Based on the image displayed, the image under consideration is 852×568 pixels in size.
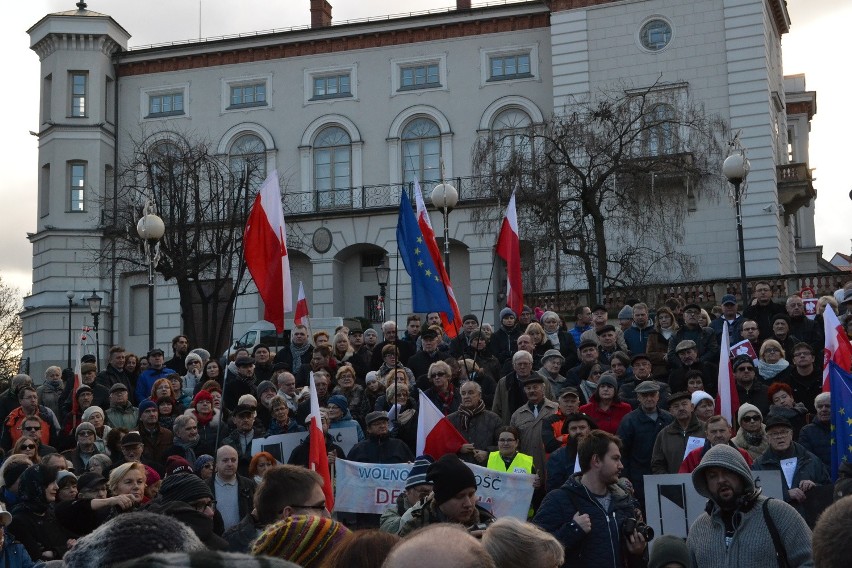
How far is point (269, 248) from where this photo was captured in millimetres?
11828

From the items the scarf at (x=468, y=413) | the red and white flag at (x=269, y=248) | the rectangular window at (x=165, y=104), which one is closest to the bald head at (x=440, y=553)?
the red and white flag at (x=269, y=248)

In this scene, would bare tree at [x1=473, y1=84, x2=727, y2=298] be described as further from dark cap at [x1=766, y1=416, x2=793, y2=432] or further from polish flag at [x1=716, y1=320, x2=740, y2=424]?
dark cap at [x1=766, y1=416, x2=793, y2=432]

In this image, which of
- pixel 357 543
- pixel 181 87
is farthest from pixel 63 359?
pixel 357 543

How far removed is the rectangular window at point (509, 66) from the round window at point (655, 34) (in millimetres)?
4715

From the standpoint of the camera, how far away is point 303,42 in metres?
44.7

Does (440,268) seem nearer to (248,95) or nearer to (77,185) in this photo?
(248,95)

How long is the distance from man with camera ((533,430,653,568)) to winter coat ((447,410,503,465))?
15.2 ft

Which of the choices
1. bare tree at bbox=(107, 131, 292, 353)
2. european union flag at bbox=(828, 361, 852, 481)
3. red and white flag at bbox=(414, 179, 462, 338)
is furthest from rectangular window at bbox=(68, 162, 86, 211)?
european union flag at bbox=(828, 361, 852, 481)

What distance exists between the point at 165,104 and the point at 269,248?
3591cm

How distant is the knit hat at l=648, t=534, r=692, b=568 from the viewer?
6.12 m

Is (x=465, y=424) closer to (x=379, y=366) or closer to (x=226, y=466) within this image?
(x=226, y=466)

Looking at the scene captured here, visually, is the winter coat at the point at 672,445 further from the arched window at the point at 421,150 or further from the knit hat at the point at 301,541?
the arched window at the point at 421,150

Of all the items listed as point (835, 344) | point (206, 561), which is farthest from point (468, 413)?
point (206, 561)

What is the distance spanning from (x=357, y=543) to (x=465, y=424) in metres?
8.61
